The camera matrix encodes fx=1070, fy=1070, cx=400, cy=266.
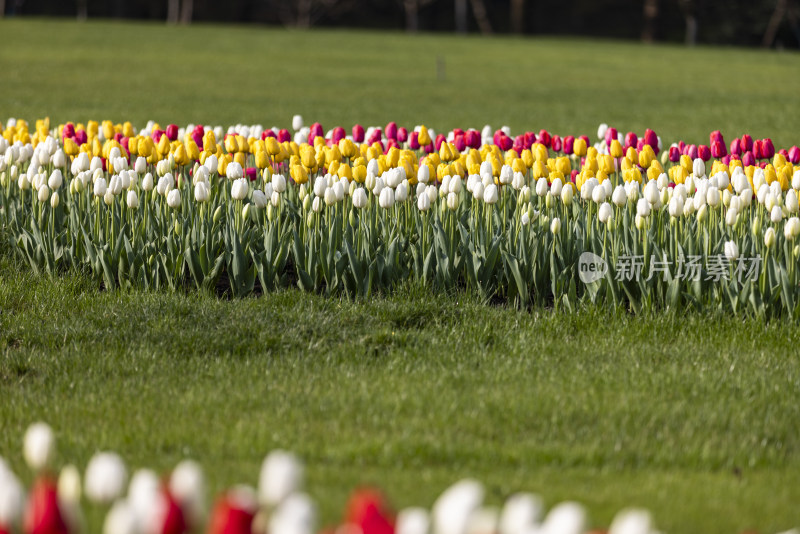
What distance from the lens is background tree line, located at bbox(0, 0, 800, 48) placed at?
168 feet

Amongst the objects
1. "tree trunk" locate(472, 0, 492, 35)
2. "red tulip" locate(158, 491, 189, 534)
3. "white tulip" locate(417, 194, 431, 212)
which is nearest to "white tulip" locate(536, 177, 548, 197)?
"white tulip" locate(417, 194, 431, 212)

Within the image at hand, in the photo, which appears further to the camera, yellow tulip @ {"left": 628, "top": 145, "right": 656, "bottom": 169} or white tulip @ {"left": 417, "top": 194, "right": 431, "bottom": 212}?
yellow tulip @ {"left": 628, "top": 145, "right": 656, "bottom": 169}

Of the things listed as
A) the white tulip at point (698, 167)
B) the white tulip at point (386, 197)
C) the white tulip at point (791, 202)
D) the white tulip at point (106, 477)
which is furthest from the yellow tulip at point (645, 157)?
the white tulip at point (106, 477)

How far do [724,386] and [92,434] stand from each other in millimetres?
2806

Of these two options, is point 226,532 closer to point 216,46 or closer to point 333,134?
point 333,134

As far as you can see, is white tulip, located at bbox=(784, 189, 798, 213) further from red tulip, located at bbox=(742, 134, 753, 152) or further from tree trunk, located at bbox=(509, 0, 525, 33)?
tree trunk, located at bbox=(509, 0, 525, 33)

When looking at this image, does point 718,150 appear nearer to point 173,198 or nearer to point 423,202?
point 423,202

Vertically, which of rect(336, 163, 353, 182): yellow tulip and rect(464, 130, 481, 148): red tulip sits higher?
rect(464, 130, 481, 148): red tulip

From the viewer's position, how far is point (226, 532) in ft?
6.37

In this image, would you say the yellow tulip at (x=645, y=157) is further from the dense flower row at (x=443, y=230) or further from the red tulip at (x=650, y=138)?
the red tulip at (x=650, y=138)

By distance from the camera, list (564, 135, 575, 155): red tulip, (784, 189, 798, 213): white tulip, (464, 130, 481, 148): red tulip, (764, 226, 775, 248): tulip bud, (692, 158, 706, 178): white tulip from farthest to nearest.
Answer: (464, 130, 481, 148): red tulip < (564, 135, 575, 155): red tulip < (692, 158, 706, 178): white tulip < (784, 189, 798, 213): white tulip < (764, 226, 775, 248): tulip bud

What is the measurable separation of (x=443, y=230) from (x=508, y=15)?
5480 cm

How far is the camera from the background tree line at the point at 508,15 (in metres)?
51.3

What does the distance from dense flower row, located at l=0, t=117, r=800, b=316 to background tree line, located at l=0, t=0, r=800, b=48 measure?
4426 cm
